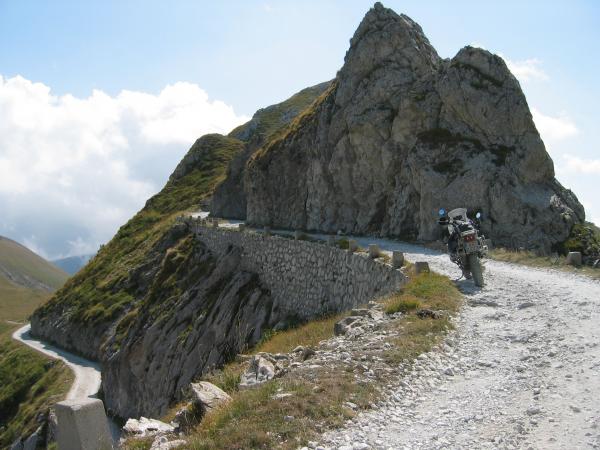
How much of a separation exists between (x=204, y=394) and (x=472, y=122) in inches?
1131

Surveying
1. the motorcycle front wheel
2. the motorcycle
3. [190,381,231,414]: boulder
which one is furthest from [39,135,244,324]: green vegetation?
[190,381,231,414]: boulder

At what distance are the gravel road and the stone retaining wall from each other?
212 inches

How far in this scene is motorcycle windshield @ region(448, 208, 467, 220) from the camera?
18.4 m

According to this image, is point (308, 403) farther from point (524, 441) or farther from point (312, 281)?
point (312, 281)

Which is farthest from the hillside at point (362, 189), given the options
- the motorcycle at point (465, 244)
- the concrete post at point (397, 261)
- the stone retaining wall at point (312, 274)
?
the motorcycle at point (465, 244)

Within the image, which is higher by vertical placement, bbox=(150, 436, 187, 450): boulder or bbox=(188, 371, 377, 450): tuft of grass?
bbox=(188, 371, 377, 450): tuft of grass

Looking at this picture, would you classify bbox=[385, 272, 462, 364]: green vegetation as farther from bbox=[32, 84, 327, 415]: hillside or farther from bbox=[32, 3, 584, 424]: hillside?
bbox=[32, 84, 327, 415]: hillside

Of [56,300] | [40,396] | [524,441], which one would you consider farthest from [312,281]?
[56,300]

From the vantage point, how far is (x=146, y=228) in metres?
83.1

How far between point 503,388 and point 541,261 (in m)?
13.5

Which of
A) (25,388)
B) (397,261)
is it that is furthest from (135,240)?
(397,261)

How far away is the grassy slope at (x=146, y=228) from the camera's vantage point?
6066cm

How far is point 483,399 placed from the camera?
27.2ft

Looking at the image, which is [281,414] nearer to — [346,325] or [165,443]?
[165,443]
